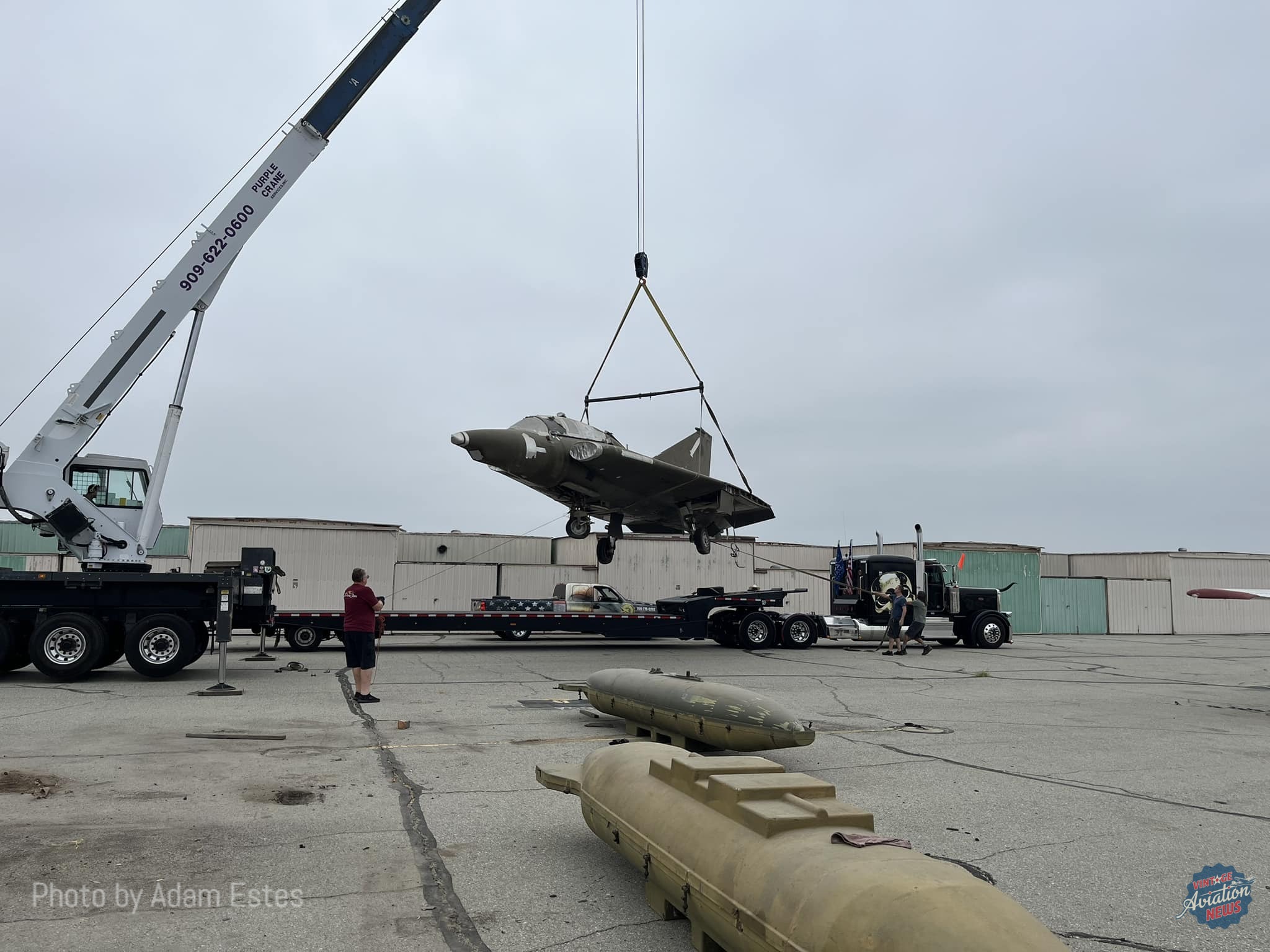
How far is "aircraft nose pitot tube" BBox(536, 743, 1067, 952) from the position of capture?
2506mm

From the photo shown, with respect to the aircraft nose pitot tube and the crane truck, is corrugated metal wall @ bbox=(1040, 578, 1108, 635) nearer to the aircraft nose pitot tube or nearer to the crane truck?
the crane truck

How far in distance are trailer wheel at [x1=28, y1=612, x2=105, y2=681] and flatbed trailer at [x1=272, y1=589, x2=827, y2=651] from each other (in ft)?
16.3

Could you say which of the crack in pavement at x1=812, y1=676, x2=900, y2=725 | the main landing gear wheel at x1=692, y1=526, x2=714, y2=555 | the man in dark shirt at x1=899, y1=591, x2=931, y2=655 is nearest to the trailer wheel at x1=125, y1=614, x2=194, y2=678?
the crack in pavement at x1=812, y1=676, x2=900, y2=725

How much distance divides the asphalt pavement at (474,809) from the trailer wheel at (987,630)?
36.5ft

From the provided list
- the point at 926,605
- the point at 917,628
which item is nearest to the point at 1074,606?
the point at 926,605

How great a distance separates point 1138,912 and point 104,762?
23.9 ft

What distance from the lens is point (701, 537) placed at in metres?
21.2

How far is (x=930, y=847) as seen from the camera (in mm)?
4918

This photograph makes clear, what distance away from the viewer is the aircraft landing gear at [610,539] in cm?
2020

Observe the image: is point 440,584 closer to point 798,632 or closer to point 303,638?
point 303,638

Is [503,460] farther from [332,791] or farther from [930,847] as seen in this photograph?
[930,847]

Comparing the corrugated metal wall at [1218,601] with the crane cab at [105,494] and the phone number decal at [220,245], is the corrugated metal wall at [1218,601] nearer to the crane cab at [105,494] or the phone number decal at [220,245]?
the phone number decal at [220,245]

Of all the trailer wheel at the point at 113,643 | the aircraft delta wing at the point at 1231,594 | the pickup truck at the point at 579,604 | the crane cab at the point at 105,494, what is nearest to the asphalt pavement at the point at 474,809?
the trailer wheel at the point at 113,643

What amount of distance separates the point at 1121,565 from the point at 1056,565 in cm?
431
